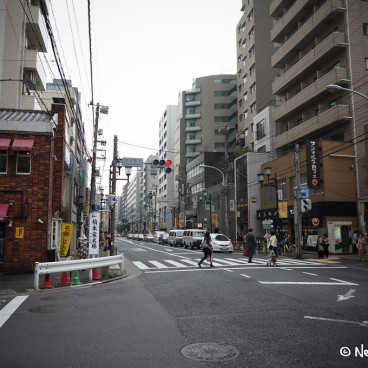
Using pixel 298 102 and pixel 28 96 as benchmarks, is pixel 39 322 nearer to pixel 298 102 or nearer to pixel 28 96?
pixel 28 96

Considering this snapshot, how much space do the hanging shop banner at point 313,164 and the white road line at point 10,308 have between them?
2430 cm

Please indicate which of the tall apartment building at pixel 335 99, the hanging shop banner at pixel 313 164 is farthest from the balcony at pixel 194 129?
the hanging shop banner at pixel 313 164

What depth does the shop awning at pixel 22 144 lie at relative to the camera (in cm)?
1534

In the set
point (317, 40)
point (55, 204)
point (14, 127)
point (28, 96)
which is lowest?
point (55, 204)

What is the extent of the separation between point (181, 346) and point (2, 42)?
2743 centimetres

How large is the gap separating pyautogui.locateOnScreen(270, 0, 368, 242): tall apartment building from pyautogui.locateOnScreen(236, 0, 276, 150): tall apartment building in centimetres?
1441

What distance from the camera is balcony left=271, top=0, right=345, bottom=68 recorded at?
30.9m

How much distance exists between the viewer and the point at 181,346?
5344mm

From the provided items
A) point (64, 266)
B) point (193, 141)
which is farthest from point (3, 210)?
point (193, 141)

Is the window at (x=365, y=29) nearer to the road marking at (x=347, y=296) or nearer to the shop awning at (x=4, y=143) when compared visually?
the road marking at (x=347, y=296)

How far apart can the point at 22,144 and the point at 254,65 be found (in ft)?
145

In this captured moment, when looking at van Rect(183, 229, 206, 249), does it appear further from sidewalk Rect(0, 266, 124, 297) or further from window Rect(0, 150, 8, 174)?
window Rect(0, 150, 8, 174)

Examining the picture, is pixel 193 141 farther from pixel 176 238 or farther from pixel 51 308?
pixel 51 308

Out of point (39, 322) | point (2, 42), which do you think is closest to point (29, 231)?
point (39, 322)
